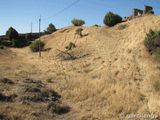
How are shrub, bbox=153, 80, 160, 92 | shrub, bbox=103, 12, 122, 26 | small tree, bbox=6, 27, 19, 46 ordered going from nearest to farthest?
shrub, bbox=153, 80, 160, 92, shrub, bbox=103, 12, 122, 26, small tree, bbox=6, 27, 19, 46

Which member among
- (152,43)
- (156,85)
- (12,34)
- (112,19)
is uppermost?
(112,19)

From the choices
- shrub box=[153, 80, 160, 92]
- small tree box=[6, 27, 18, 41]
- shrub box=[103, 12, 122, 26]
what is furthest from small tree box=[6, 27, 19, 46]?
shrub box=[153, 80, 160, 92]

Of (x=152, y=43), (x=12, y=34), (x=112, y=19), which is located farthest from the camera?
(x=12, y=34)

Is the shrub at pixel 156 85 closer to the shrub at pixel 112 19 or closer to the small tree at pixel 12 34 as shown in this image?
the shrub at pixel 112 19

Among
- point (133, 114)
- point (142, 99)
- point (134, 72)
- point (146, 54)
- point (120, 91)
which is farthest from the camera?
point (146, 54)

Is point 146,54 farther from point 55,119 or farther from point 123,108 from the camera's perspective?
point 55,119

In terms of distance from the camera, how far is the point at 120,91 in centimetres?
592

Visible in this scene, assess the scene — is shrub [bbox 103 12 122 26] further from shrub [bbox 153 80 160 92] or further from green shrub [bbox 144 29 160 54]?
shrub [bbox 153 80 160 92]

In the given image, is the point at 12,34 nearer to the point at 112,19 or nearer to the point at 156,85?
the point at 112,19

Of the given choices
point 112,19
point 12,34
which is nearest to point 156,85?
point 112,19

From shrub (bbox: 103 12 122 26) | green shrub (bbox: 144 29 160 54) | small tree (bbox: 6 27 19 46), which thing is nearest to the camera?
green shrub (bbox: 144 29 160 54)

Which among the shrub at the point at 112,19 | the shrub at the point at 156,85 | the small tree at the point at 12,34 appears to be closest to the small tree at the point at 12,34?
the small tree at the point at 12,34

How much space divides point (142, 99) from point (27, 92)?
205 inches

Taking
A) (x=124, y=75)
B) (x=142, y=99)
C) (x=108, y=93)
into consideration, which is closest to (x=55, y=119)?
(x=108, y=93)
